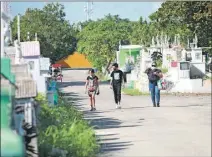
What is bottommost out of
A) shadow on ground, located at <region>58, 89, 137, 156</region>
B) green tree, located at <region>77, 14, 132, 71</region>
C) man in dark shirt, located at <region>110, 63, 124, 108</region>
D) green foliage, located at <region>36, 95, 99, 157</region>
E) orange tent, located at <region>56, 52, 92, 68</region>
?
shadow on ground, located at <region>58, 89, 137, 156</region>

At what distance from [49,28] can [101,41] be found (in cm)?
400

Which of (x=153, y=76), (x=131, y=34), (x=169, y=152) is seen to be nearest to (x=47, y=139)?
(x=169, y=152)

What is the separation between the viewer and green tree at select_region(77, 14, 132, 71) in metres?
44.2

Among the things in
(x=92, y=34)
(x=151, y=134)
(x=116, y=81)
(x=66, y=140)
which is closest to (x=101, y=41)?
(x=92, y=34)

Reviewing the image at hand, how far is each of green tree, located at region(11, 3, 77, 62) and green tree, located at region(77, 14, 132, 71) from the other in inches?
68.8

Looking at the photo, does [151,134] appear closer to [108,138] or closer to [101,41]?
[108,138]

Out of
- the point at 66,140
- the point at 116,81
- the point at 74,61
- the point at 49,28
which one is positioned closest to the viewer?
the point at 66,140

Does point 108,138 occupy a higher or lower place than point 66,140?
lower

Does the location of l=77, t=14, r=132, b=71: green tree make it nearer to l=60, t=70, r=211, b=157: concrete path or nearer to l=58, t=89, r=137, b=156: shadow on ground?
l=60, t=70, r=211, b=157: concrete path

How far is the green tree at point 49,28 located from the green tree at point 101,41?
1.75 metres

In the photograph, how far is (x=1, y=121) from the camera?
161 inches

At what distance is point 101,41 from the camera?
44.3 meters

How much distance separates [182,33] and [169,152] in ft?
111

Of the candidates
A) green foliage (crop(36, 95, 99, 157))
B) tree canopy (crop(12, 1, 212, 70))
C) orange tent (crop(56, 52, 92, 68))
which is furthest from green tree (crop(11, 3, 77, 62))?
green foliage (crop(36, 95, 99, 157))
